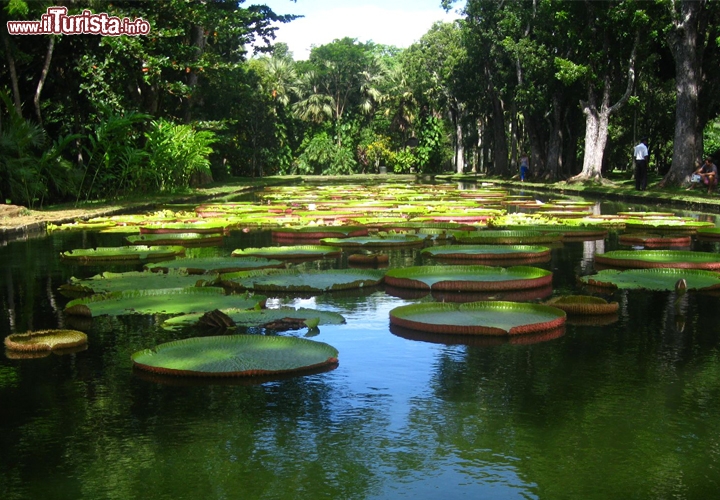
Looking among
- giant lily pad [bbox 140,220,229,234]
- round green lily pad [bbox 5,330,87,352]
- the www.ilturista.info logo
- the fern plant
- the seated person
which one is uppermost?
the www.ilturista.info logo

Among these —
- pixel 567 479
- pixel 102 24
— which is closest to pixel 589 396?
pixel 567 479

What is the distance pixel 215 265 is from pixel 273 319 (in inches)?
116

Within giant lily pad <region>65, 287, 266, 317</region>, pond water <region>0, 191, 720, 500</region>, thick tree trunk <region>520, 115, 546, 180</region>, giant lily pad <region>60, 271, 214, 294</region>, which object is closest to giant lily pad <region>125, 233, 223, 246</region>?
giant lily pad <region>60, 271, 214, 294</region>

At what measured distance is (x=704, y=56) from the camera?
28.7 m

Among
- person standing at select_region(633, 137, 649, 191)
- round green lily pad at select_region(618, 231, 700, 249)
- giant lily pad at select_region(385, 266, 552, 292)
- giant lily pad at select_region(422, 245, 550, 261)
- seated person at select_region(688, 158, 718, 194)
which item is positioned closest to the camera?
giant lily pad at select_region(385, 266, 552, 292)

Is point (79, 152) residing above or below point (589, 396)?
above

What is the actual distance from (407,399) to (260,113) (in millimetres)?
53151

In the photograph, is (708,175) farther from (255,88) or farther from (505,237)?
(255,88)

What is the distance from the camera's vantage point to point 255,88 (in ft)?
173

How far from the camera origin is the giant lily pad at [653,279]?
289 inches

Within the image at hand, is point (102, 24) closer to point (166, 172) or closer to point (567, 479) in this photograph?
point (166, 172)

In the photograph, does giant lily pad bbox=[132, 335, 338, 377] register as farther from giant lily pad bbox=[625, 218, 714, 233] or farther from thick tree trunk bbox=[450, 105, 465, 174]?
thick tree trunk bbox=[450, 105, 465, 174]

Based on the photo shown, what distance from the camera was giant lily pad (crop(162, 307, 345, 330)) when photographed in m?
5.75

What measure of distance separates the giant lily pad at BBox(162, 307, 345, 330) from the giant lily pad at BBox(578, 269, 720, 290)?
8.18 feet
